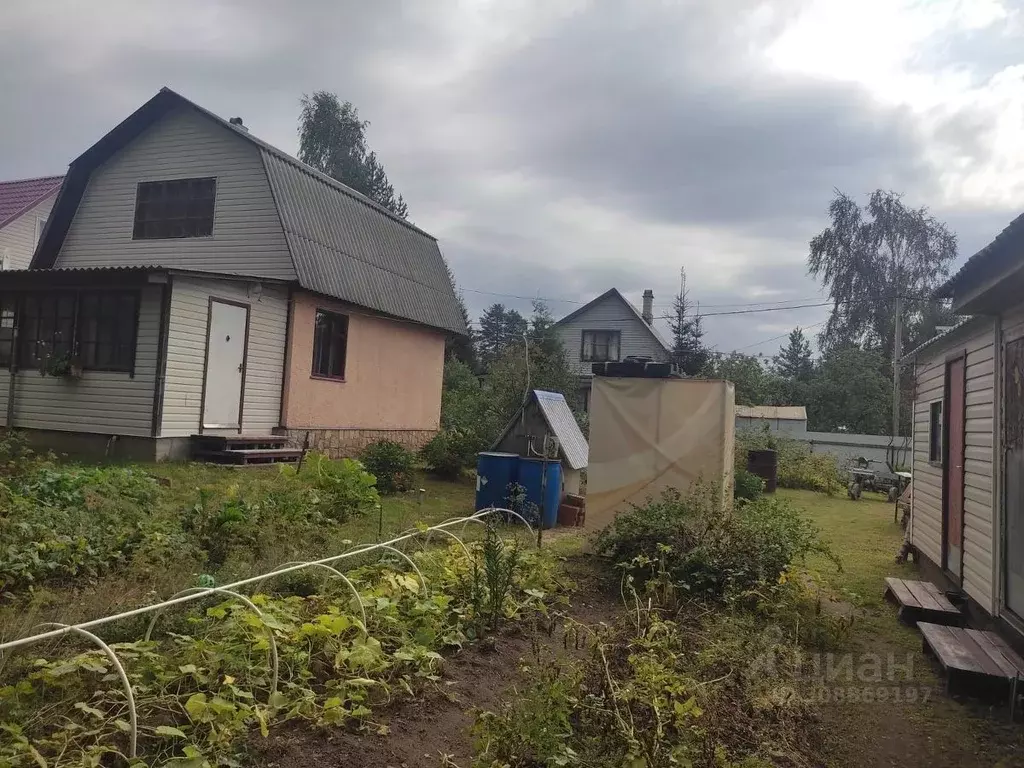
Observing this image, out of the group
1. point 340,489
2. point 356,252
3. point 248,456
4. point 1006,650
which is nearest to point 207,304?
point 248,456

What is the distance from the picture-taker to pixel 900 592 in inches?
247

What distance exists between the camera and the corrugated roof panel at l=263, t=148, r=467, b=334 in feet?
46.6

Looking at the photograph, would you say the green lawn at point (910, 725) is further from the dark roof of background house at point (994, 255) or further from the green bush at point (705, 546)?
the dark roof of background house at point (994, 255)

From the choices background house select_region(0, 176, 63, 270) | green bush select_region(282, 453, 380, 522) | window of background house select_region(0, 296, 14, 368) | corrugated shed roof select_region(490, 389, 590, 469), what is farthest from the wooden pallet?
background house select_region(0, 176, 63, 270)

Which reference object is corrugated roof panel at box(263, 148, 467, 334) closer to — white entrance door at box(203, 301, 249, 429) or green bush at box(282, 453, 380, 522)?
white entrance door at box(203, 301, 249, 429)

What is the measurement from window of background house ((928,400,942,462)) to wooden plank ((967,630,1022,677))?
123 inches

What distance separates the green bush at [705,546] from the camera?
5.68 meters

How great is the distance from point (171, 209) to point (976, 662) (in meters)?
15.7

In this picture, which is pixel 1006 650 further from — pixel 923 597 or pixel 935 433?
pixel 935 433

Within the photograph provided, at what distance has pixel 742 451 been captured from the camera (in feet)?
56.0

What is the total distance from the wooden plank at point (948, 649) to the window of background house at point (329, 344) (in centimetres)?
1147

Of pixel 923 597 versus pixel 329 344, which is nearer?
pixel 923 597

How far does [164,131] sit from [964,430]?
15.3 m

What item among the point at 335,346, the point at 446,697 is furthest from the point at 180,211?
the point at 446,697
